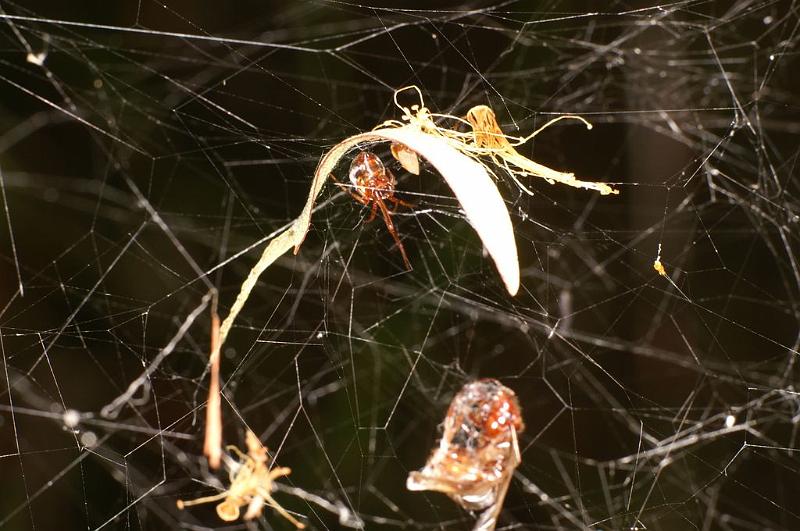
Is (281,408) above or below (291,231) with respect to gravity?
below

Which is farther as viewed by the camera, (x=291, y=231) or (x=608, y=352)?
(x=608, y=352)

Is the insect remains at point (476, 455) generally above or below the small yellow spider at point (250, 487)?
above

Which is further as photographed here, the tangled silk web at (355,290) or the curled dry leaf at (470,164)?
the tangled silk web at (355,290)

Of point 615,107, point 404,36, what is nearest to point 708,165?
point 615,107

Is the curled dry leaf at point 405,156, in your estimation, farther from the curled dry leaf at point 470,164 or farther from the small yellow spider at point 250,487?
the small yellow spider at point 250,487

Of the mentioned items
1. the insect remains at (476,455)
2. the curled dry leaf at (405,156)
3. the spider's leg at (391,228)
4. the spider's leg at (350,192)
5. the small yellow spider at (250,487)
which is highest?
the curled dry leaf at (405,156)

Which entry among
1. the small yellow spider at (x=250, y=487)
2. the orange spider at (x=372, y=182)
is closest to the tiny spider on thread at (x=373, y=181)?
the orange spider at (x=372, y=182)

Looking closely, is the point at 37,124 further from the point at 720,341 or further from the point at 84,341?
the point at 720,341
